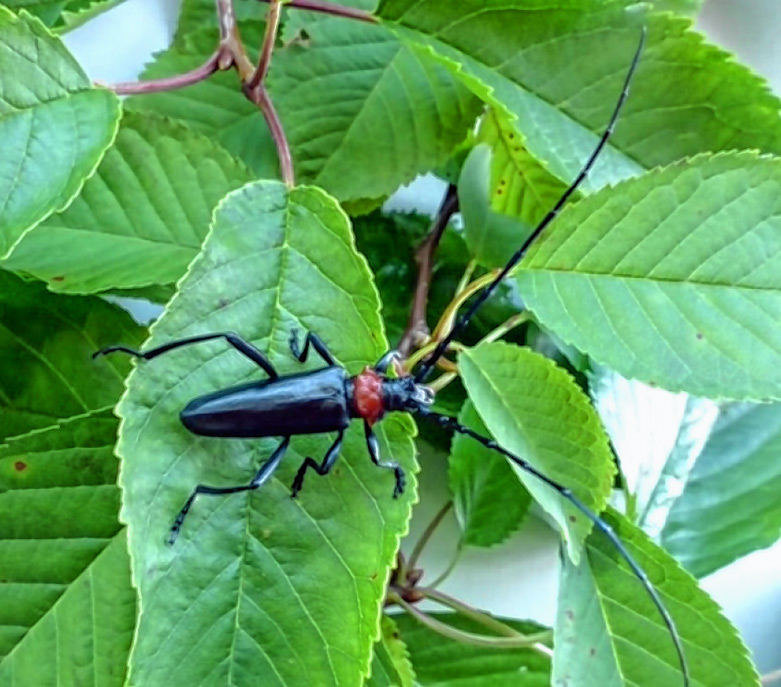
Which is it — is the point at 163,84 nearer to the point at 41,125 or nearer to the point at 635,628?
the point at 41,125

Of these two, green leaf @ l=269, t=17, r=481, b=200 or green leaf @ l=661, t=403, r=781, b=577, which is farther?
green leaf @ l=661, t=403, r=781, b=577

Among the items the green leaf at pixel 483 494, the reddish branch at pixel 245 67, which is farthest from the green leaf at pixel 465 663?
the reddish branch at pixel 245 67

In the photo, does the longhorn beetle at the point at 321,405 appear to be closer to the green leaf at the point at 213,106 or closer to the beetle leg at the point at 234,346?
the beetle leg at the point at 234,346

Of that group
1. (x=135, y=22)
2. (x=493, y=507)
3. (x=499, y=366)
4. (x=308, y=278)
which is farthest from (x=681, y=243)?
(x=135, y=22)

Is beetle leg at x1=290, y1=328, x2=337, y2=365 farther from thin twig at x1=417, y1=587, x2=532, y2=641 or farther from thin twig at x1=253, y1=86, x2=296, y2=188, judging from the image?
thin twig at x1=417, y1=587, x2=532, y2=641

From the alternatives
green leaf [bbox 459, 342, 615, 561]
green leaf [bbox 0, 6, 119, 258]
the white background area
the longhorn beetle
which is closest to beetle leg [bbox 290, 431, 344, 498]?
the longhorn beetle
